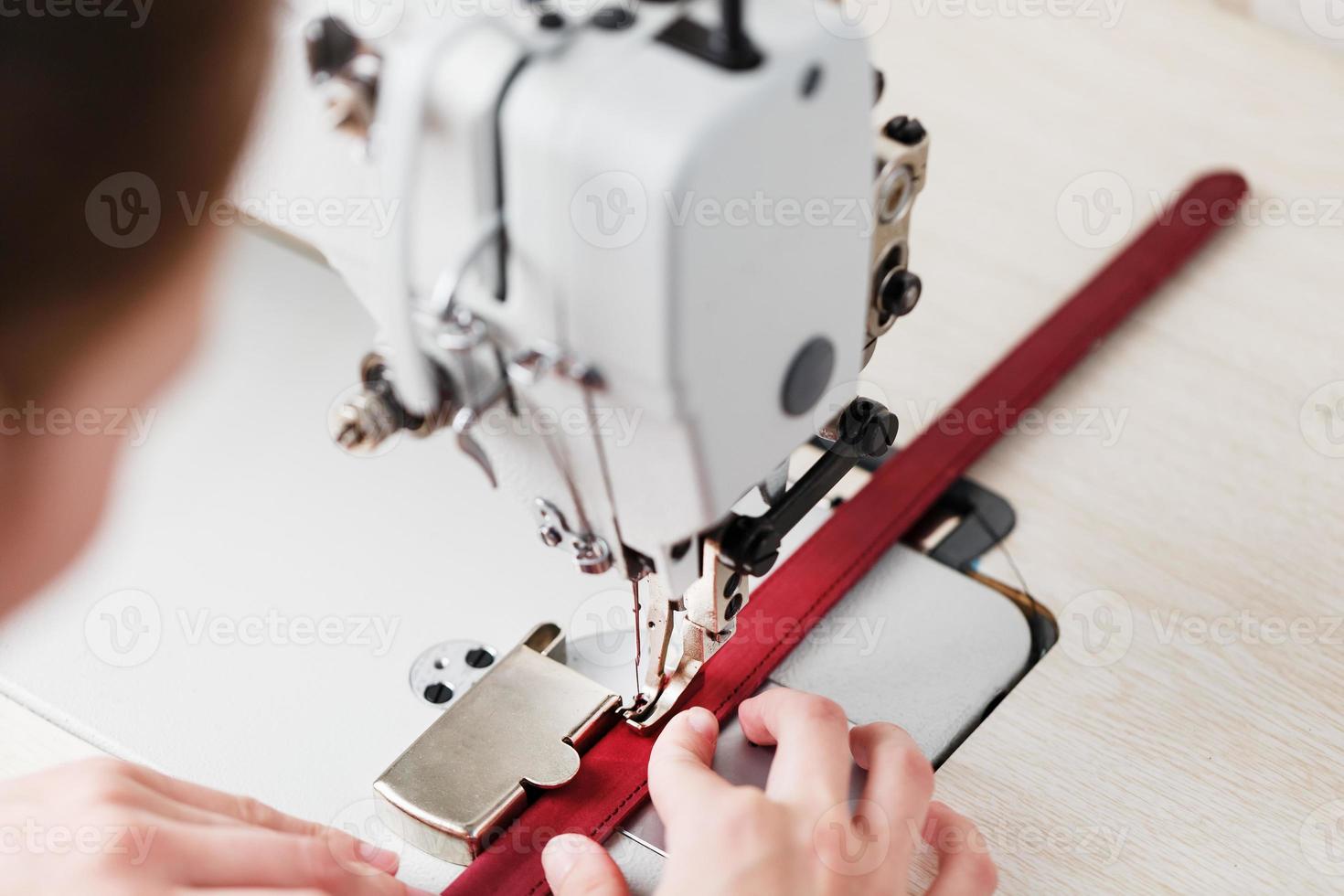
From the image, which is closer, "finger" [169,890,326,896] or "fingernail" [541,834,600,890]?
"finger" [169,890,326,896]

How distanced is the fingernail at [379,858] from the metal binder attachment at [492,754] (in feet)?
0.11

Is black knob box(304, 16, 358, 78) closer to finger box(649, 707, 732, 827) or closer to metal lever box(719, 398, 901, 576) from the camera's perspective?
metal lever box(719, 398, 901, 576)

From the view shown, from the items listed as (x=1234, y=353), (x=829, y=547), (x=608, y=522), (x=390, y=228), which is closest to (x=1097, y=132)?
(x=1234, y=353)

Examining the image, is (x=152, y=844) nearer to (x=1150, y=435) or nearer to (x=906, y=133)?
(x=906, y=133)

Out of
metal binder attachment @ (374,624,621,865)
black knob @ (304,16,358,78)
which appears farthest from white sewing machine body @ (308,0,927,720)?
metal binder attachment @ (374,624,621,865)

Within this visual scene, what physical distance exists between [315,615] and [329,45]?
0.57m

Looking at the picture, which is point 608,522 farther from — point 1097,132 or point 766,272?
point 1097,132

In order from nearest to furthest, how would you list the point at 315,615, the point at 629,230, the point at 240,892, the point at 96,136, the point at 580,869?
the point at 629,230
the point at 240,892
the point at 580,869
the point at 315,615
the point at 96,136

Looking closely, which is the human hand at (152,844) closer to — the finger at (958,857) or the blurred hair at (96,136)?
the finger at (958,857)

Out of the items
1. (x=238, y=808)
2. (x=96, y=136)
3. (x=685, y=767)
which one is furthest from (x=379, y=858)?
(x=96, y=136)

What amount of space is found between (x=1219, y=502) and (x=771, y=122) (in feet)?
→ 2.54

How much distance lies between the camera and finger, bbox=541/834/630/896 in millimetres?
1009

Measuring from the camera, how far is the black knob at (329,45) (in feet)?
2.72

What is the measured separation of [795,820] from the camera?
97cm
